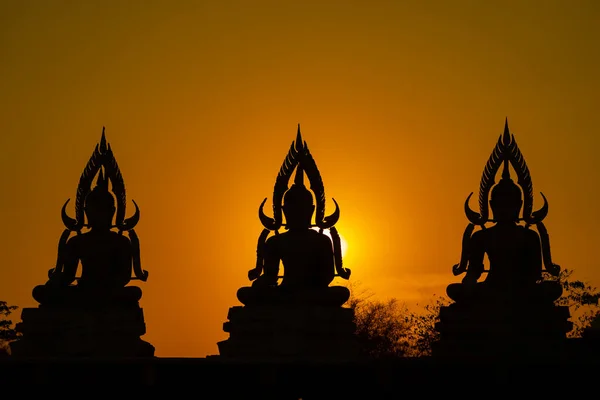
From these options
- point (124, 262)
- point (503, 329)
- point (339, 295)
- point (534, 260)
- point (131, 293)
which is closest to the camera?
point (503, 329)

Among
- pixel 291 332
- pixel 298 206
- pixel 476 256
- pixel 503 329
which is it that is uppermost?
pixel 298 206

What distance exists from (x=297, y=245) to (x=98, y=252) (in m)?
4.21

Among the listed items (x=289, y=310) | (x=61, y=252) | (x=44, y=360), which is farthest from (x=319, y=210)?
(x=44, y=360)

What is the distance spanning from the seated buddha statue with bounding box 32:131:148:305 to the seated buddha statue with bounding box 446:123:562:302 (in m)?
6.73

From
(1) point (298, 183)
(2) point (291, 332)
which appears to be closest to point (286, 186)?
(1) point (298, 183)

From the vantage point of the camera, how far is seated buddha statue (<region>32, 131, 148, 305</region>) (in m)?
33.5

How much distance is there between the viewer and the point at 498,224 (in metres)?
33.5

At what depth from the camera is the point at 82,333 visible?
107 feet

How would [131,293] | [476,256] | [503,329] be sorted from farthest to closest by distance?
[131,293] < [476,256] < [503,329]

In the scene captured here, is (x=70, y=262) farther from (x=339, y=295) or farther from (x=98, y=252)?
(x=339, y=295)

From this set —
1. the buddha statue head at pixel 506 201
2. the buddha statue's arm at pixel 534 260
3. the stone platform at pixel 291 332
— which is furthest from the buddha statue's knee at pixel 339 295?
the buddha statue's arm at pixel 534 260

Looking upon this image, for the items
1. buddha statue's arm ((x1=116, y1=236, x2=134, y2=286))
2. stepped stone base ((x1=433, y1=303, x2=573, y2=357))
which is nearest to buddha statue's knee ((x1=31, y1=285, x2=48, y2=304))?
buddha statue's arm ((x1=116, y1=236, x2=134, y2=286))

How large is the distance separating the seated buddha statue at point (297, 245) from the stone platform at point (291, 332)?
58cm

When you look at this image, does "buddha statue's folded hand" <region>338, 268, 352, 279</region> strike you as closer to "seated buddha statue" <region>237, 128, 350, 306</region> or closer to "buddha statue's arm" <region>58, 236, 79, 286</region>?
"seated buddha statue" <region>237, 128, 350, 306</region>
